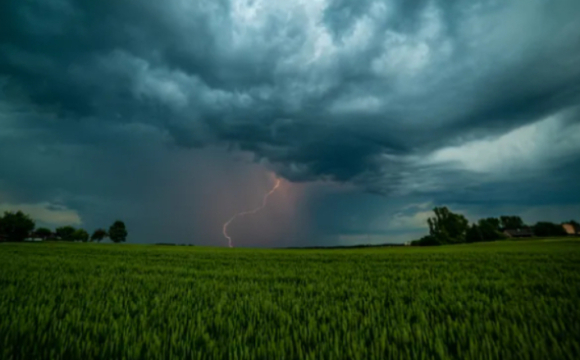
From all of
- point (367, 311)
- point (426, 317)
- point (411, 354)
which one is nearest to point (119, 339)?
point (411, 354)

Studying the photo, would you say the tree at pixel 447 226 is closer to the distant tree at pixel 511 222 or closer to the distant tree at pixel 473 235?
the distant tree at pixel 473 235

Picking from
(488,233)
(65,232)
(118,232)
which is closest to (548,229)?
(488,233)

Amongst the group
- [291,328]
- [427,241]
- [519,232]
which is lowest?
[427,241]

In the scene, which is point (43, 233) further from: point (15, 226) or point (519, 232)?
point (519, 232)

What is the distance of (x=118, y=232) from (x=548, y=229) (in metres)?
162

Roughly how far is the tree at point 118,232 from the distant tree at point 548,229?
520ft

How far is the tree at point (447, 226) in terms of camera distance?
9094cm

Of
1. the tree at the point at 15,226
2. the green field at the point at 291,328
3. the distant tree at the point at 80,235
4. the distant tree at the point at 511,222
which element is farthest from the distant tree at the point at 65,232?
the distant tree at the point at 511,222

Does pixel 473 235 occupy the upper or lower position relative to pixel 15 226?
lower

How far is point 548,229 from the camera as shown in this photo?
94.4 m

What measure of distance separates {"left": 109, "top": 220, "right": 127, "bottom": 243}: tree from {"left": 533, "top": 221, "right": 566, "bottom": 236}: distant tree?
159 meters

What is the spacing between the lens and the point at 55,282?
5941 mm

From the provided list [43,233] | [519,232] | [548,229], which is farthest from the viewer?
[519,232]

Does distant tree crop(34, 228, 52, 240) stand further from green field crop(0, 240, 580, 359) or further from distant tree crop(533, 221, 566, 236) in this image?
distant tree crop(533, 221, 566, 236)
